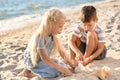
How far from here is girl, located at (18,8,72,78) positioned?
161 inches

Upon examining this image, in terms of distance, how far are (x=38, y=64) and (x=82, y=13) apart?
2.93 ft

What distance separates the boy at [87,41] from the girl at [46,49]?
0.41 meters

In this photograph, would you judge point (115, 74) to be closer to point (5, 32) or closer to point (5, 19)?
point (5, 32)

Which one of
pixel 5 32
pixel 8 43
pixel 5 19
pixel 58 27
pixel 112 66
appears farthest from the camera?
pixel 5 19

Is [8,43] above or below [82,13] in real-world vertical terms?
below

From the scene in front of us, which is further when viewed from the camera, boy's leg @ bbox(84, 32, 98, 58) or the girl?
boy's leg @ bbox(84, 32, 98, 58)

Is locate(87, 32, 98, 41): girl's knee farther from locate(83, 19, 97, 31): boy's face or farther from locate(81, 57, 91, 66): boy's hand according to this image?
locate(81, 57, 91, 66): boy's hand

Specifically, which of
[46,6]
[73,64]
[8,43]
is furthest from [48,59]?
[46,6]

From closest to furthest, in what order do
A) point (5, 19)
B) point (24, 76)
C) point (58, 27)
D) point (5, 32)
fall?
point (58, 27) < point (24, 76) < point (5, 32) < point (5, 19)

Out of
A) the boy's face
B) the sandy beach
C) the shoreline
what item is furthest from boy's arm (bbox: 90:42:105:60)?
the shoreline

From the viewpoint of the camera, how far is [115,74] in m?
4.37

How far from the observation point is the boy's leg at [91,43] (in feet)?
15.3

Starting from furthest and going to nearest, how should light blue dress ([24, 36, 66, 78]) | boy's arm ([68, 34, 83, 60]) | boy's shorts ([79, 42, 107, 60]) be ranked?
boy's shorts ([79, 42, 107, 60])
boy's arm ([68, 34, 83, 60])
light blue dress ([24, 36, 66, 78])

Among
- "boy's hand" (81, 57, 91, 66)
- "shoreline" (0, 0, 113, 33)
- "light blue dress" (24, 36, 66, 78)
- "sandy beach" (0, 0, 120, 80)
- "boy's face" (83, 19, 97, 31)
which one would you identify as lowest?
"shoreline" (0, 0, 113, 33)
